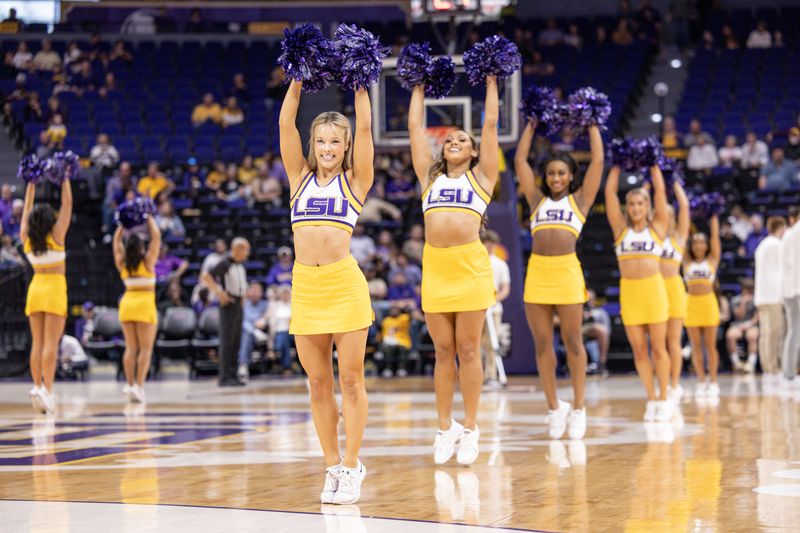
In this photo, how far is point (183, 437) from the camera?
7.48 meters

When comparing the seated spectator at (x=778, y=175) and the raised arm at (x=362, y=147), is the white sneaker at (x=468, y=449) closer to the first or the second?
the raised arm at (x=362, y=147)

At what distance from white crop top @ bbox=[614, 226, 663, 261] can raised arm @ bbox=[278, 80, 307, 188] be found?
159 inches

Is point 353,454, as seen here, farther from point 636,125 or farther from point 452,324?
point 636,125

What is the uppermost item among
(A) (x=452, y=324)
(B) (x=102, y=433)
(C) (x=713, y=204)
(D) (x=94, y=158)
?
(D) (x=94, y=158)

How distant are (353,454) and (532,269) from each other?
9.58 feet

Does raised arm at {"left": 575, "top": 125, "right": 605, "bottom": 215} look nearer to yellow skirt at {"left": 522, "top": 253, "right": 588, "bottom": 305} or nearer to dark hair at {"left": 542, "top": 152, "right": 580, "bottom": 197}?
dark hair at {"left": 542, "top": 152, "right": 580, "bottom": 197}

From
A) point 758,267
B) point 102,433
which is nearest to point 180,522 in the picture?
point 102,433

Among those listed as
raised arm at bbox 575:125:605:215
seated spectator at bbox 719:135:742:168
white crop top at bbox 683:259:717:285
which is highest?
seated spectator at bbox 719:135:742:168

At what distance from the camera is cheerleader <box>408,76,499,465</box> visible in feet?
19.9

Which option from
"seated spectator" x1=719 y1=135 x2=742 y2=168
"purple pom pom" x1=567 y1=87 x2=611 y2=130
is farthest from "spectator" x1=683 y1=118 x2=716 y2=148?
"purple pom pom" x1=567 y1=87 x2=611 y2=130

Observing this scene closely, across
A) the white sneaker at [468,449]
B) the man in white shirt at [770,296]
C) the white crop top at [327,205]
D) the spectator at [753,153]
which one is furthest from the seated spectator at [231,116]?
the white crop top at [327,205]

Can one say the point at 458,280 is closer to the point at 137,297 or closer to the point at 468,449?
the point at 468,449

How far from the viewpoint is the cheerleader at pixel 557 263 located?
7.27 m

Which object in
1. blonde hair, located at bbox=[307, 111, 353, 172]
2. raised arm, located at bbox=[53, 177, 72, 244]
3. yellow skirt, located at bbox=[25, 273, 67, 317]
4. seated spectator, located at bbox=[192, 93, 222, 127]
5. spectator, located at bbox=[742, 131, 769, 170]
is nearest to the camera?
blonde hair, located at bbox=[307, 111, 353, 172]
